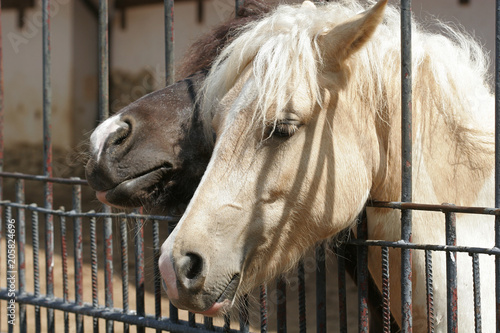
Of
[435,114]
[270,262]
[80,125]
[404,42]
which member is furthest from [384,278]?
[80,125]

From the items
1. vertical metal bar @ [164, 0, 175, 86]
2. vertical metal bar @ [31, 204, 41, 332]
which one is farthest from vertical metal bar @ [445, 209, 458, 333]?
vertical metal bar @ [31, 204, 41, 332]

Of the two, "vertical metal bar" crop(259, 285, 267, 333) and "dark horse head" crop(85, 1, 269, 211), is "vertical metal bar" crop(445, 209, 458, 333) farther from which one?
"dark horse head" crop(85, 1, 269, 211)

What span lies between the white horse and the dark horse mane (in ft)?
1.07

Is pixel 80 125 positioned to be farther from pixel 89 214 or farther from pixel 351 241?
pixel 351 241

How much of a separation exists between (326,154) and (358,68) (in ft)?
0.88

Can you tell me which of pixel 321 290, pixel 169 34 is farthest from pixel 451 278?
pixel 169 34

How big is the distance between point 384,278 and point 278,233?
345 millimetres

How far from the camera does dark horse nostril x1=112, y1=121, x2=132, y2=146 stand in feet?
6.08

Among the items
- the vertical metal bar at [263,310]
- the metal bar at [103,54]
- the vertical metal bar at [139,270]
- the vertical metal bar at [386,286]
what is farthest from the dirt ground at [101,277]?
the vertical metal bar at [386,286]

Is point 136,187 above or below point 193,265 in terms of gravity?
above

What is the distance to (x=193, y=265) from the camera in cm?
146

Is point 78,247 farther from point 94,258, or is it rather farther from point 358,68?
point 358,68

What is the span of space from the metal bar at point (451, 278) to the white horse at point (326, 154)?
112mm

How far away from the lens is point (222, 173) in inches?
59.6
